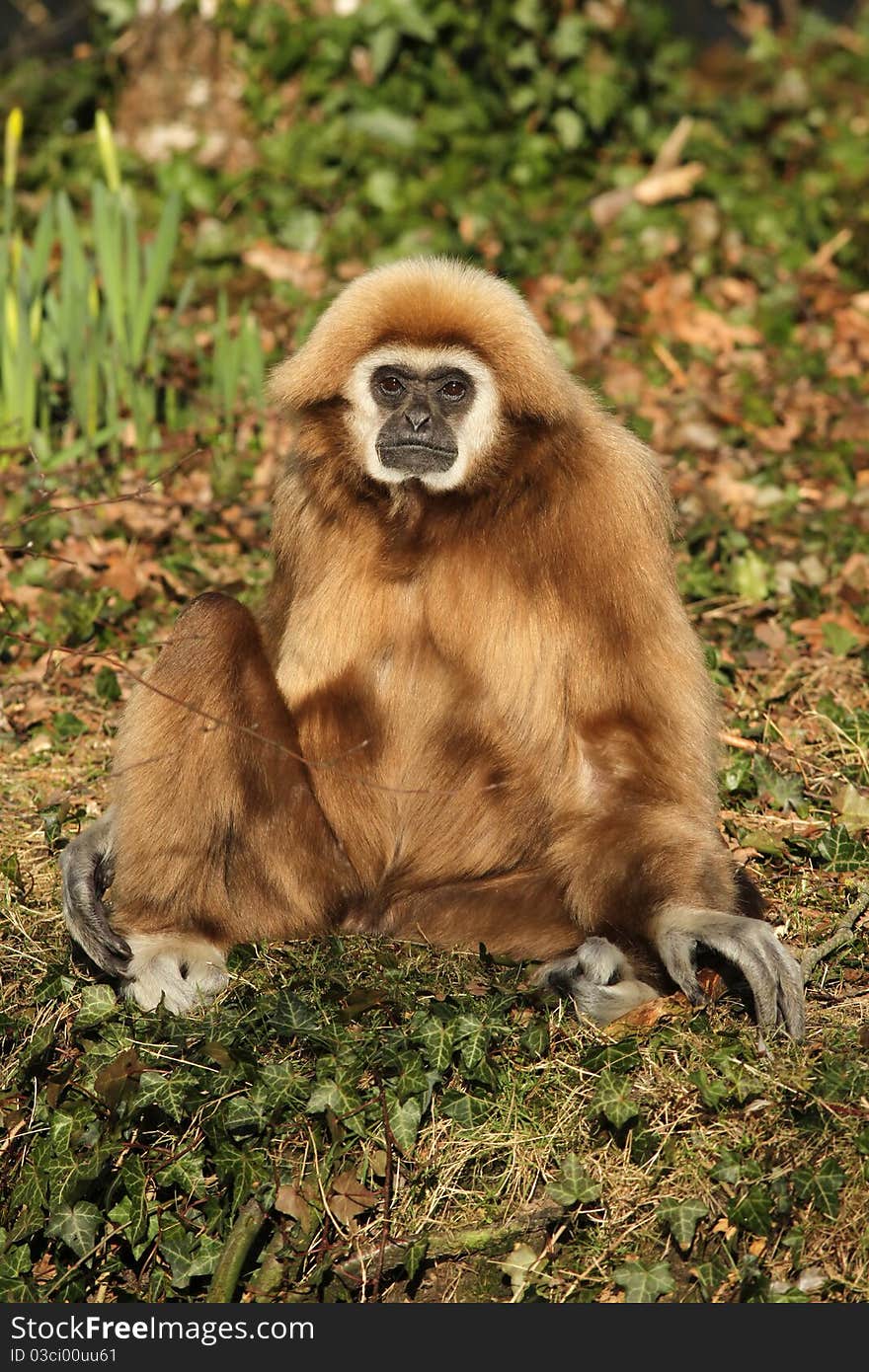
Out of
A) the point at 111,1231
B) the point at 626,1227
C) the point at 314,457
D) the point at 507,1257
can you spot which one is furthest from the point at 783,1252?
the point at 314,457

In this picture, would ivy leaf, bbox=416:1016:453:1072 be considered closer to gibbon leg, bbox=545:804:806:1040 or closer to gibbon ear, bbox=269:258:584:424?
gibbon leg, bbox=545:804:806:1040

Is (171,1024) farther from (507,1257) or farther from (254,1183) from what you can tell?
(507,1257)

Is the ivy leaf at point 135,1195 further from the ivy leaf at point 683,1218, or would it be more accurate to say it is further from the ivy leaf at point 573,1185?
the ivy leaf at point 683,1218

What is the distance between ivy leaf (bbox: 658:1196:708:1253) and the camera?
3.57 m

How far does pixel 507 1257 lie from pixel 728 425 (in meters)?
5.38

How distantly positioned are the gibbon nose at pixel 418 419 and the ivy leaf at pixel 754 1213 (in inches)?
82.7

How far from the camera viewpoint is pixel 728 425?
8125 millimetres

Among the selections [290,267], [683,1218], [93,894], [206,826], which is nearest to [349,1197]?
[683,1218]

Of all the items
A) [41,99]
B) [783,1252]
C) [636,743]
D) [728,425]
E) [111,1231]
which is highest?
[41,99]

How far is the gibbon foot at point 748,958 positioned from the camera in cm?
382

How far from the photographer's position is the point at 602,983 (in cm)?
399

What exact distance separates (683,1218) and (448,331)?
2.35m

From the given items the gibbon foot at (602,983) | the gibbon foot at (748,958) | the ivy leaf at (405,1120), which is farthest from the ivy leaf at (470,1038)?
the gibbon foot at (748,958)

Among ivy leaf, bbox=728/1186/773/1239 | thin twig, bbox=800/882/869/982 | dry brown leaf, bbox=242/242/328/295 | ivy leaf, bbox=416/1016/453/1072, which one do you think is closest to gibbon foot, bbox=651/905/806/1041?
thin twig, bbox=800/882/869/982
